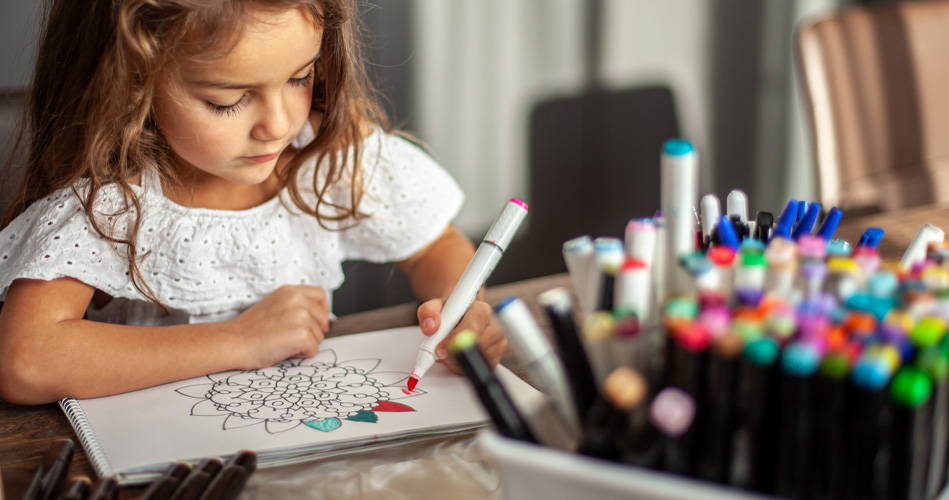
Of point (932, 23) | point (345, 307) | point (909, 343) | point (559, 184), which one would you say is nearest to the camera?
point (909, 343)

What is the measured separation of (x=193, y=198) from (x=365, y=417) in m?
0.34

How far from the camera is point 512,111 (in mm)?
1637

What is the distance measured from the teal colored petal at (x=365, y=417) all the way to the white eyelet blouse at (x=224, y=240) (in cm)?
27

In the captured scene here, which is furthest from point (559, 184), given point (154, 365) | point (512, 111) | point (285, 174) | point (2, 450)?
point (2, 450)

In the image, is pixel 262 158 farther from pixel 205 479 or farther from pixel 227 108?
pixel 205 479

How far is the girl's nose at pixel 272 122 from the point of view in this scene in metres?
0.62

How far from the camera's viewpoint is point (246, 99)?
0.62m

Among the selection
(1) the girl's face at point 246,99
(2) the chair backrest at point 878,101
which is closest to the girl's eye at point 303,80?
(1) the girl's face at point 246,99

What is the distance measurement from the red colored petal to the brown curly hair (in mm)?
275

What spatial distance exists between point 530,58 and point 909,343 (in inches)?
55.4

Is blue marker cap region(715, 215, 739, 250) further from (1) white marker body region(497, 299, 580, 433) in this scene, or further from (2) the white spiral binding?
(2) the white spiral binding

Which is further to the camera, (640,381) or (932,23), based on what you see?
(932,23)

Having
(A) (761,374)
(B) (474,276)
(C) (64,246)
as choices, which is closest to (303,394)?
(B) (474,276)

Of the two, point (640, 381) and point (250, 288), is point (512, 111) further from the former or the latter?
point (640, 381)
